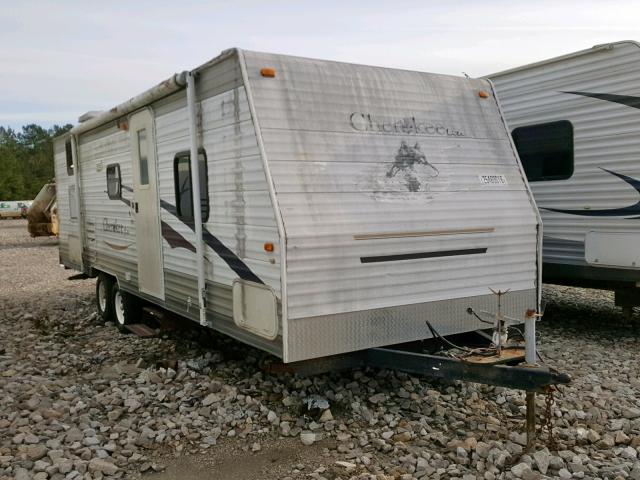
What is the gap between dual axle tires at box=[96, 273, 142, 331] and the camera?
798 centimetres

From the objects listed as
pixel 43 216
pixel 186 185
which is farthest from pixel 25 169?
pixel 186 185

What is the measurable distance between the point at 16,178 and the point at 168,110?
6430cm

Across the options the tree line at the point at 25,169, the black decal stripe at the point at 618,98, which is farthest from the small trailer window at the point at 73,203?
the tree line at the point at 25,169

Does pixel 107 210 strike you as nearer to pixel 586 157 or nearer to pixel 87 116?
pixel 87 116

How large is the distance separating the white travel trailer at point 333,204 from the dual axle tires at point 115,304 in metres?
1.91

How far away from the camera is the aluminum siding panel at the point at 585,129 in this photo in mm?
6809

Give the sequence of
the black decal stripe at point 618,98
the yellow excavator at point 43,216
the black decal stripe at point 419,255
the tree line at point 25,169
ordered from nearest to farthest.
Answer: the black decal stripe at point 419,255 < the black decal stripe at point 618,98 < the yellow excavator at point 43,216 < the tree line at point 25,169

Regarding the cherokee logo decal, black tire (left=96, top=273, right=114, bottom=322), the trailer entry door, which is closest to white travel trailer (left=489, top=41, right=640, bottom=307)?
the cherokee logo decal

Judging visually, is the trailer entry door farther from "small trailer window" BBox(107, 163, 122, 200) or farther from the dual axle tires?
the dual axle tires

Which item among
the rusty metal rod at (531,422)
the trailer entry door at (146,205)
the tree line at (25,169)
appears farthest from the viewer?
the tree line at (25,169)

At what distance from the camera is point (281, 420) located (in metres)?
4.76

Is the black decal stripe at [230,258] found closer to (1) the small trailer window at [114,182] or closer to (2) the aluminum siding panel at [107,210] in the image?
(2) the aluminum siding panel at [107,210]

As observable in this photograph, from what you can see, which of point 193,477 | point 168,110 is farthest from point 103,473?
point 168,110

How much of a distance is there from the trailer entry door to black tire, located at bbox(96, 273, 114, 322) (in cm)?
169
